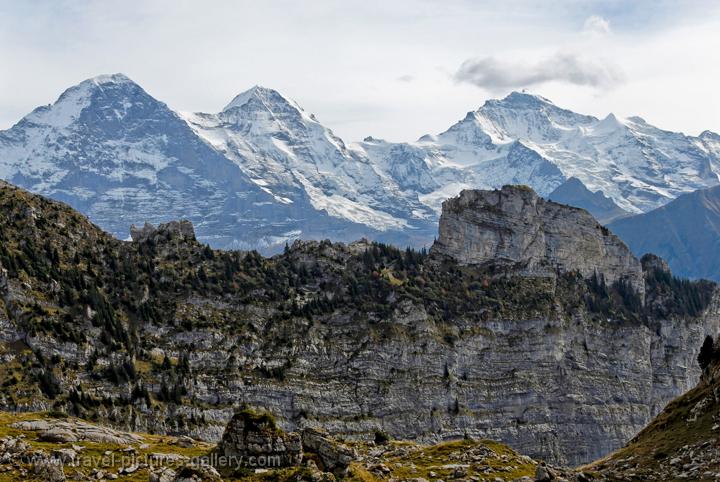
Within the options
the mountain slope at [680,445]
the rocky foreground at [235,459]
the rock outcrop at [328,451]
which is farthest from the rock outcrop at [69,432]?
the mountain slope at [680,445]

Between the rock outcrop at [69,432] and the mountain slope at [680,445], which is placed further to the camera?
the rock outcrop at [69,432]

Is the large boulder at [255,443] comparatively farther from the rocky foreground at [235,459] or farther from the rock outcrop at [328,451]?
the rock outcrop at [328,451]

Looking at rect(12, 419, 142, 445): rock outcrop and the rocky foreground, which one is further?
rect(12, 419, 142, 445): rock outcrop

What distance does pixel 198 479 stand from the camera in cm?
10125

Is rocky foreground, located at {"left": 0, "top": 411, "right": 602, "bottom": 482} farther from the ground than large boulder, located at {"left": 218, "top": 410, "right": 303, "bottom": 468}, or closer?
closer

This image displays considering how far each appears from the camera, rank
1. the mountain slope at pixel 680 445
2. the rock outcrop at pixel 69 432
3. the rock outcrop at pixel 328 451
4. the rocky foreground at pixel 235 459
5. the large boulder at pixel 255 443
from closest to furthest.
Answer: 1. the rocky foreground at pixel 235 459
2. the large boulder at pixel 255 443
3. the rock outcrop at pixel 328 451
4. the mountain slope at pixel 680 445
5. the rock outcrop at pixel 69 432

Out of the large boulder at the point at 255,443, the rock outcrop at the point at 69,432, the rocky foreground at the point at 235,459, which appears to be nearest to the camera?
the rocky foreground at the point at 235,459

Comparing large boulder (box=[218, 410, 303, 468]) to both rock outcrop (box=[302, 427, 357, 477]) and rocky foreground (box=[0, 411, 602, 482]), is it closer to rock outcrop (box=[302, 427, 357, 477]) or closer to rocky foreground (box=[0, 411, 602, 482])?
rocky foreground (box=[0, 411, 602, 482])

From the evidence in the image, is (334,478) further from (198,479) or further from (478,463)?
(478,463)

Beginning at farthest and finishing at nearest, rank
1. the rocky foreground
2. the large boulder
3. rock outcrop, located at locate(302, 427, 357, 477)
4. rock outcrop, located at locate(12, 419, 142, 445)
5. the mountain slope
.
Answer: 1. rock outcrop, located at locate(12, 419, 142, 445)
2. the mountain slope
3. rock outcrop, located at locate(302, 427, 357, 477)
4. the large boulder
5. the rocky foreground

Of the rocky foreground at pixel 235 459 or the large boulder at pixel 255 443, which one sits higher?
the large boulder at pixel 255 443

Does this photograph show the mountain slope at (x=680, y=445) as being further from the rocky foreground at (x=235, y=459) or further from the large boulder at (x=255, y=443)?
the large boulder at (x=255, y=443)

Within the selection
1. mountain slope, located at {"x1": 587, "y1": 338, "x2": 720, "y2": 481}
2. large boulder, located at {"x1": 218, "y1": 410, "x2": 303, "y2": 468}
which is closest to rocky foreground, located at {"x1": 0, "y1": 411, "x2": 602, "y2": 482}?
large boulder, located at {"x1": 218, "y1": 410, "x2": 303, "y2": 468}

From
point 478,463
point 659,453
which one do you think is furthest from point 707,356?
point 478,463
